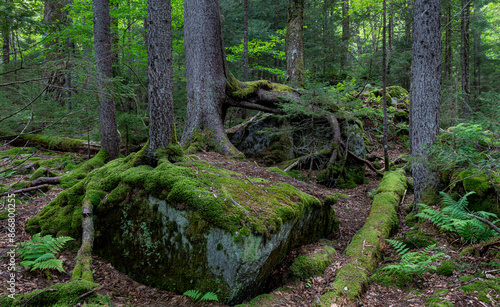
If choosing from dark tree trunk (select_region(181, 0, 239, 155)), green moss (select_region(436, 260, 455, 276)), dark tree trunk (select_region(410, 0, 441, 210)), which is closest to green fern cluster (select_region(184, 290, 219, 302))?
green moss (select_region(436, 260, 455, 276))

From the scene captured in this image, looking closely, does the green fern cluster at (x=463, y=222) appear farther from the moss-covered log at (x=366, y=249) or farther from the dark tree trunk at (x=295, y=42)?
the dark tree trunk at (x=295, y=42)

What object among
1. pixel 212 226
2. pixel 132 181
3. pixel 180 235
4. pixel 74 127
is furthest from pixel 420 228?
pixel 74 127

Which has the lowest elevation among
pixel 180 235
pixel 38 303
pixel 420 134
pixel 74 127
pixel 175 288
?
pixel 175 288

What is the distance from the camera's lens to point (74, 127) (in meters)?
8.19

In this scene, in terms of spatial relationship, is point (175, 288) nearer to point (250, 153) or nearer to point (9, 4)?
point (9, 4)

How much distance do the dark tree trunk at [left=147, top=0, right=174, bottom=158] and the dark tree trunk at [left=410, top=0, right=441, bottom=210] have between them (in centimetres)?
521

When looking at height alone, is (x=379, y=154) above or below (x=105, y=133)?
below

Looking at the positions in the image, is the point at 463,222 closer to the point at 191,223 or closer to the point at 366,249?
the point at 366,249

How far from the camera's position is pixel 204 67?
8133 millimetres

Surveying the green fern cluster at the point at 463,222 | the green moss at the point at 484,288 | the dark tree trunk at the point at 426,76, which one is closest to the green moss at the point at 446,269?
the green moss at the point at 484,288

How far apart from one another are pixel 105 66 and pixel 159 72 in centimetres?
420

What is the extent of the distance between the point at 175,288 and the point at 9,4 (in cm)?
443

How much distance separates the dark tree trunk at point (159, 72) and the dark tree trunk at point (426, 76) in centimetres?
521

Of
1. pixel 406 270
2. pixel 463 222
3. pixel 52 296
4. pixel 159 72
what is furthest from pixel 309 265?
pixel 159 72
